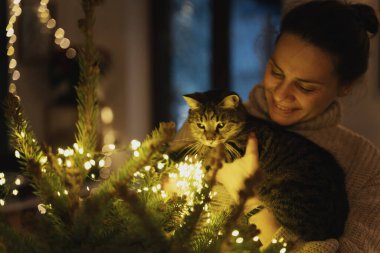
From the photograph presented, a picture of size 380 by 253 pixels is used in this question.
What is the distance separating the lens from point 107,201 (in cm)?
53

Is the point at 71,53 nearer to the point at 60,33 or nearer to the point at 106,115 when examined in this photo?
the point at 106,115

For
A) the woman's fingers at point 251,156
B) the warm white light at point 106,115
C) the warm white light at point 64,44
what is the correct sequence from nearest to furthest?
the woman's fingers at point 251,156
the warm white light at point 64,44
the warm white light at point 106,115

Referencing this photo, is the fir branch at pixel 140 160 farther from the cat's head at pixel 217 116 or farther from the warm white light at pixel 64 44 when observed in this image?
the warm white light at pixel 64 44

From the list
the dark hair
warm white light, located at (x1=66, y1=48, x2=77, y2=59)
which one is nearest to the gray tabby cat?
the dark hair

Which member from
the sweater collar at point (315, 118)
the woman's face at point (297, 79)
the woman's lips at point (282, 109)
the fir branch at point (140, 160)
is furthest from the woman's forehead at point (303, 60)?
the fir branch at point (140, 160)

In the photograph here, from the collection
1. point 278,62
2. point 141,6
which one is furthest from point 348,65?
point 141,6

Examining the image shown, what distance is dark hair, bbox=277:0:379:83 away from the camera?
1060 millimetres

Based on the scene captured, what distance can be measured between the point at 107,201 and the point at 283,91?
663mm

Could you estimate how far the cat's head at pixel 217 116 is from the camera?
1153mm

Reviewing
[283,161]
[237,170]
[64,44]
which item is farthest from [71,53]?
[237,170]

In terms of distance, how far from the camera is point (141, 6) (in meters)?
3.88

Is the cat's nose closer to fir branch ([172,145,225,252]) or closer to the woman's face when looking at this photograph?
the woman's face

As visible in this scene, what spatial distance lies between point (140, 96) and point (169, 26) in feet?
2.27

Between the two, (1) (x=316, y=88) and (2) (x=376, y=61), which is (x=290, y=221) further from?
(2) (x=376, y=61)
